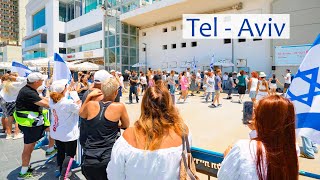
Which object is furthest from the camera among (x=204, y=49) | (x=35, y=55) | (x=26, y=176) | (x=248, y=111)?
(x=35, y=55)

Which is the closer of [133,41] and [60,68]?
[60,68]

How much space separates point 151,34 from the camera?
98.6 ft

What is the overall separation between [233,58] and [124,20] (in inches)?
585

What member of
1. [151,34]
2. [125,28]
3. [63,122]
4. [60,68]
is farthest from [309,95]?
[125,28]

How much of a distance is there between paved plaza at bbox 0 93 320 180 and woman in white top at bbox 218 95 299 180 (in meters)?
2.72

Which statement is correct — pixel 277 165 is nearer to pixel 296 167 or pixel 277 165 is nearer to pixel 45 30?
pixel 296 167

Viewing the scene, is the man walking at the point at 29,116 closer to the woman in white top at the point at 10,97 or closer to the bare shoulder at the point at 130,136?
the woman in white top at the point at 10,97

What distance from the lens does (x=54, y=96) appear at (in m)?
3.68

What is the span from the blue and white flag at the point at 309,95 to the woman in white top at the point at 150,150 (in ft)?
4.50

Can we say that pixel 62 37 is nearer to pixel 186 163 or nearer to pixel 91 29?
pixel 91 29

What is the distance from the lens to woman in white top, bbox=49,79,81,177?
3654 mm

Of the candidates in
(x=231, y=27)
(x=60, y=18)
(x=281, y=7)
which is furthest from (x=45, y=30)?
(x=281, y=7)

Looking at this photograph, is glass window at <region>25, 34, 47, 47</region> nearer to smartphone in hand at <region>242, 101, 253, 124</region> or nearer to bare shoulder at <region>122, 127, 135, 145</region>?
smartphone in hand at <region>242, 101, 253, 124</region>

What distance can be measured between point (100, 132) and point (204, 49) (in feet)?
75.0
